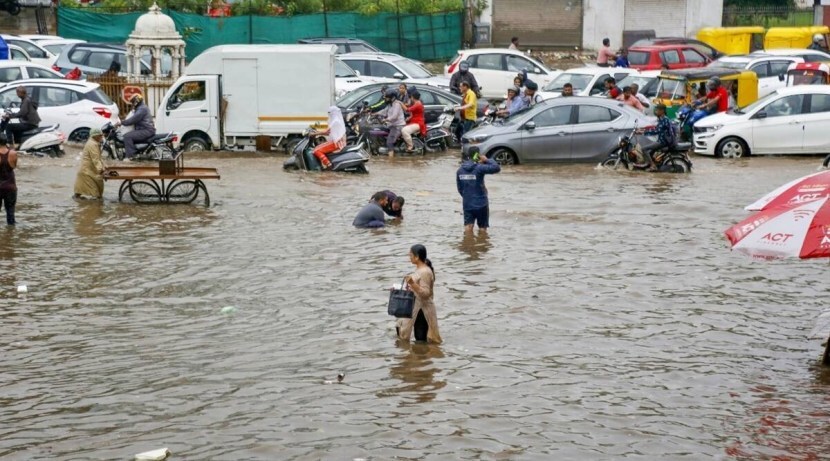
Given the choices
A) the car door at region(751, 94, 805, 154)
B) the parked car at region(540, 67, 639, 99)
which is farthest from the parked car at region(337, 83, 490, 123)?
the car door at region(751, 94, 805, 154)

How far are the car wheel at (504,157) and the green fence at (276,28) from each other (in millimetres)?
16482

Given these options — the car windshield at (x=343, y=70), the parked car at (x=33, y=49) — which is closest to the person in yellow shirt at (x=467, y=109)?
the car windshield at (x=343, y=70)

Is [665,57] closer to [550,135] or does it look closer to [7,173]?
[550,135]

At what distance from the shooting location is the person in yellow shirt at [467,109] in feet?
87.5

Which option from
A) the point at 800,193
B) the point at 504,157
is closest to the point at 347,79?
the point at 504,157

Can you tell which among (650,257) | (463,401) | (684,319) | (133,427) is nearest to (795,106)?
(650,257)

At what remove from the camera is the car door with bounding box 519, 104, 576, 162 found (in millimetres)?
24438

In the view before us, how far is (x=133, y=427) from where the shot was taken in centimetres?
1026

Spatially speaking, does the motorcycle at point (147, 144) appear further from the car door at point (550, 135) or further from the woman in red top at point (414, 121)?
the car door at point (550, 135)

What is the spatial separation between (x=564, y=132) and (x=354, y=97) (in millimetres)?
5175

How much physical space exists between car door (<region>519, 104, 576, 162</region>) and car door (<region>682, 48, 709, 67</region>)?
10.9m

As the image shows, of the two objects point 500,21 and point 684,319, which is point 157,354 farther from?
point 500,21

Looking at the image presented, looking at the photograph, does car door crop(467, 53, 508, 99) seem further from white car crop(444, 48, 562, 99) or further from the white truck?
the white truck

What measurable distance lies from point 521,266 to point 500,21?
92.0ft
